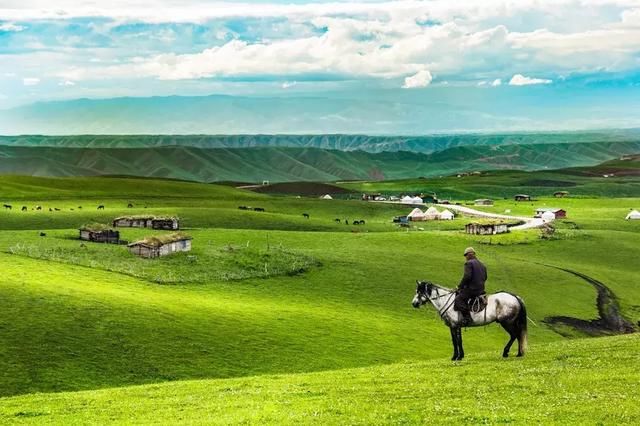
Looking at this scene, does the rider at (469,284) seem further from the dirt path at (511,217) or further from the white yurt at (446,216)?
the white yurt at (446,216)

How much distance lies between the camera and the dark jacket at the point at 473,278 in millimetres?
30469

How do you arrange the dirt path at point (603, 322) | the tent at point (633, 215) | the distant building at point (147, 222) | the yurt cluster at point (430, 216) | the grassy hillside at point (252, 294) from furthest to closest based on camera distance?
the yurt cluster at point (430, 216) < the tent at point (633, 215) < the distant building at point (147, 222) < the dirt path at point (603, 322) < the grassy hillside at point (252, 294)

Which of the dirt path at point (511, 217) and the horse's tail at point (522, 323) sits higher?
the horse's tail at point (522, 323)

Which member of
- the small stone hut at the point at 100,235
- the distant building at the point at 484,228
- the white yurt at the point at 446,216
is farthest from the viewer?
the white yurt at the point at 446,216

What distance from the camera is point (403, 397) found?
24.8 meters

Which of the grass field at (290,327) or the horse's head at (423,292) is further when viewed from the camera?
the horse's head at (423,292)

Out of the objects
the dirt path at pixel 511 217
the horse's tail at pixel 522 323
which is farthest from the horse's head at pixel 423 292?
the dirt path at pixel 511 217

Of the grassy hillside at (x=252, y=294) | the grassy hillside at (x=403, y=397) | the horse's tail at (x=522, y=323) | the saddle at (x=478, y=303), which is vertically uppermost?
the saddle at (x=478, y=303)

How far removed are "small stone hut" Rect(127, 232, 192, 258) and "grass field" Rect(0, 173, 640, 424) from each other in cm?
150

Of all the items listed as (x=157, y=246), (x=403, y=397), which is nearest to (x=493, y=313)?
(x=403, y=397)

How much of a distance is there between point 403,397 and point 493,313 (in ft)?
26.8

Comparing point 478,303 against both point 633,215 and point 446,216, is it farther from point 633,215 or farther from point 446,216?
point 633,215

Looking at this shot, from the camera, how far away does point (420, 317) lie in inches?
2933

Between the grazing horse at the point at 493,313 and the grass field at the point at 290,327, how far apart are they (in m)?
1.38
